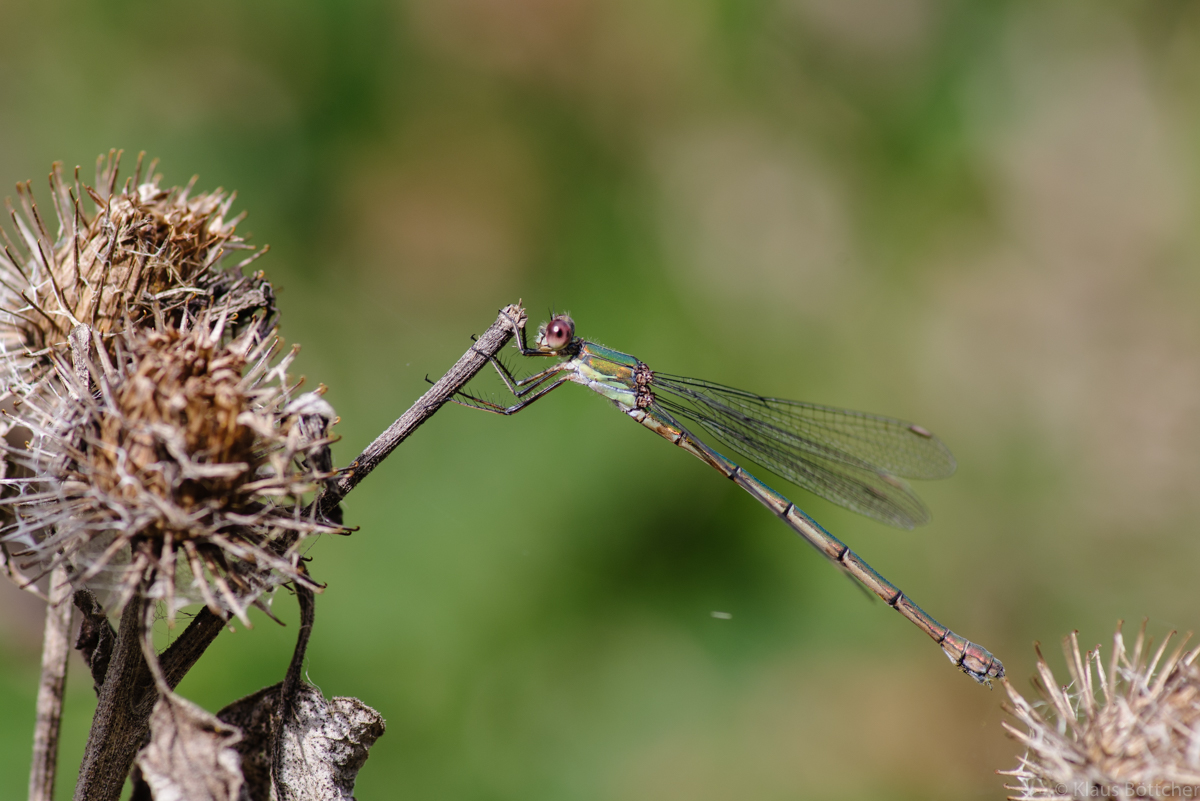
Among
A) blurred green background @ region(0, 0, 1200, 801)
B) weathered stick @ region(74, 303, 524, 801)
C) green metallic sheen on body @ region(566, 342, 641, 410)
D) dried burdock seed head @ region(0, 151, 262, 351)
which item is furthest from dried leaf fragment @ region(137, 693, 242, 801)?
green metallic sheen on body @ region(566, 342, 641, 410)

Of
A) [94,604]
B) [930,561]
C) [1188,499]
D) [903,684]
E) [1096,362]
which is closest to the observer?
[94,604]

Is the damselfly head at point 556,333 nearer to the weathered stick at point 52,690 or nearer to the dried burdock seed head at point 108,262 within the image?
the dried burdock seed head at point 108,262

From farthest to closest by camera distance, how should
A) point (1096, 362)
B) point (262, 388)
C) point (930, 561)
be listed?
1. point (1096, 362)
2. point (930, 561)
3. point (262, 388)

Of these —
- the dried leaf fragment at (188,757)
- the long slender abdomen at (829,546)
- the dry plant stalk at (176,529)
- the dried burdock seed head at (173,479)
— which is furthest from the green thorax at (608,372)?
the dried leaf fragment at (188,757)

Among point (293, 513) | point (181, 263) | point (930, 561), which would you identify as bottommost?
point (293, 513)

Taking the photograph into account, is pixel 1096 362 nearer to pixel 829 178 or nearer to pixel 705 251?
pixel 829 178

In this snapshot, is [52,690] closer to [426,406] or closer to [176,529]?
[176,529]

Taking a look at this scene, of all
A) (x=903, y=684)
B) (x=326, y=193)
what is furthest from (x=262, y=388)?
(x=903, y=684)
